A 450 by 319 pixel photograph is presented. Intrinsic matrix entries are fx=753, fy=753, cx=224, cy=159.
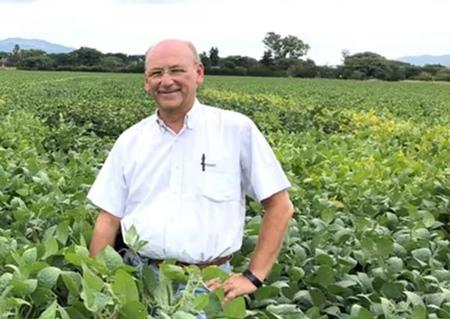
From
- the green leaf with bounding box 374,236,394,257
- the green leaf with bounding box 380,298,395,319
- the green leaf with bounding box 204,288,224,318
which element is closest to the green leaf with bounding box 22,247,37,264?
the green leaf with bounding box 204,288,224,318

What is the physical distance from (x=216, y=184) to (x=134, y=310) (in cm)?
98

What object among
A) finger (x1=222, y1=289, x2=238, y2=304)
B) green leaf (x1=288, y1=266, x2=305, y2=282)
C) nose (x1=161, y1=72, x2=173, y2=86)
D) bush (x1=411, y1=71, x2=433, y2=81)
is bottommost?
bush (x1=411, y1=71, x2=433, y2=81)

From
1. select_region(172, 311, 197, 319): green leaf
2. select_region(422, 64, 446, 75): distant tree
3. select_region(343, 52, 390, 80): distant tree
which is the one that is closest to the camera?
select_region(172, 311, 197, 319): green leaf

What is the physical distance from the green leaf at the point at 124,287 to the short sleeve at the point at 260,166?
3.21ft

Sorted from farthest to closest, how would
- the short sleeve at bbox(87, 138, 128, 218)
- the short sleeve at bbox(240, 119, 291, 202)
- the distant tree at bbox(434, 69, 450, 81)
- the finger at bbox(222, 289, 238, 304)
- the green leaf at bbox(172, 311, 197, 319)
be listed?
the distant tree at bbox(434, 69, 450, 81) < the short sleeve at bbox(87, 138, 128, 218) < the short sleeve at bbox(240, 119, 291, 202) < the finger at bbox(222, 289, 238, 304) < the green leaf at bbox(172, 311, 197, 319)

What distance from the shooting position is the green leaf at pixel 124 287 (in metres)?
1.85

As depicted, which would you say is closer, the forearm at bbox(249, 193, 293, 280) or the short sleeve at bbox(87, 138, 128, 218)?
the forearm at bbox(249, 193, 293, 280)

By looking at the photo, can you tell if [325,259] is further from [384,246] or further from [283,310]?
[283,310]

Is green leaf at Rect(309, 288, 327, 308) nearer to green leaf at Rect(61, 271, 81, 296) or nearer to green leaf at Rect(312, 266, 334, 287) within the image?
green leaf at Rect(312, 266, 334, 287)

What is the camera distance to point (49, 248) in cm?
238

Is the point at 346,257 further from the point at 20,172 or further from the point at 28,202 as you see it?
the point at 20,172

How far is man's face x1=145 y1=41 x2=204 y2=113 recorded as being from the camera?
8.93 feet

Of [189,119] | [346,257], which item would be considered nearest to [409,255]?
[346,257]

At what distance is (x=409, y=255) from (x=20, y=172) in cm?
218
